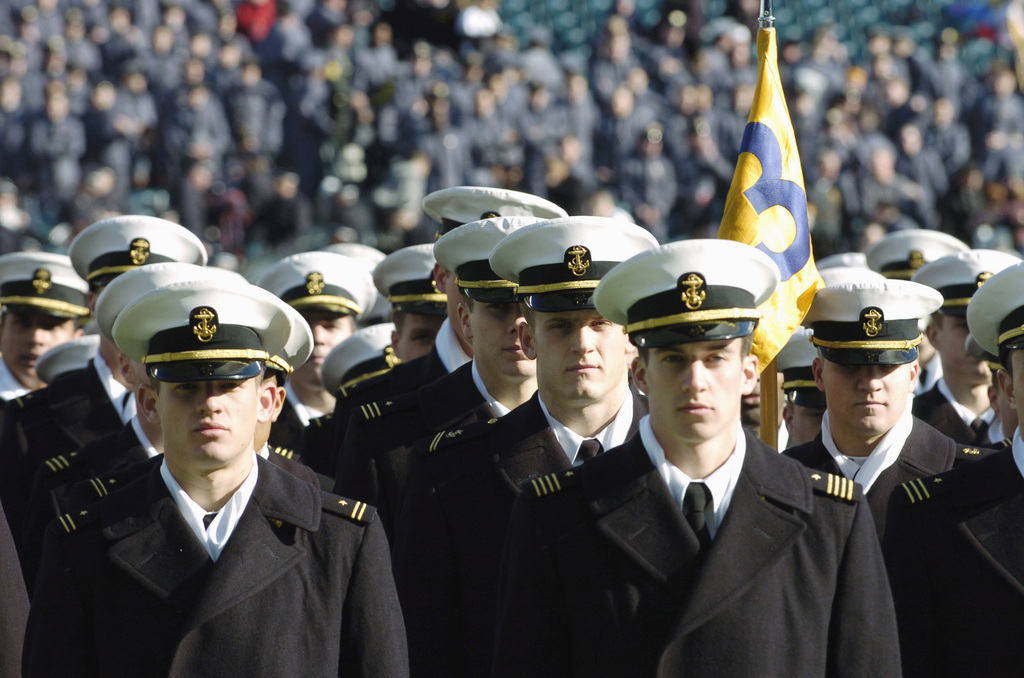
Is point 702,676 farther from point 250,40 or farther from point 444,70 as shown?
point 250,40

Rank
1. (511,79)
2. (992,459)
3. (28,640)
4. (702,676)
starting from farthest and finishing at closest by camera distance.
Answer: (511,79), (992,459), (28,640), (702,676)

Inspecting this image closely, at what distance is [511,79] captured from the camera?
19.8 m

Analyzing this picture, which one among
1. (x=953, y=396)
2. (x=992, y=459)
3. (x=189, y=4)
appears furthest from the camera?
(x=189, y=4)

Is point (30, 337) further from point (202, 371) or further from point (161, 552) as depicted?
point (161, 552)

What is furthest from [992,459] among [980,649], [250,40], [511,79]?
[250,40]

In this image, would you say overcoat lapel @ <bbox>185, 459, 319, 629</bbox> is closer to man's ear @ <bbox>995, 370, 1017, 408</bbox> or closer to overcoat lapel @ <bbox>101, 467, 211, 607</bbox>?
overcoat lapel @ <bbox>101, 467, 211, 607</bbox>

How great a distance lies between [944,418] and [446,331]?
220 cm

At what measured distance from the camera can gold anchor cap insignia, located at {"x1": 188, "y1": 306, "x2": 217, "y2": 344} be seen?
160 inches

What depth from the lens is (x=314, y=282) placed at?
7.66 meters

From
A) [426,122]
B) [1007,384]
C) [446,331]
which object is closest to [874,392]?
[1007,384]

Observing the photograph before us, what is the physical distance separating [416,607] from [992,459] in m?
1.50

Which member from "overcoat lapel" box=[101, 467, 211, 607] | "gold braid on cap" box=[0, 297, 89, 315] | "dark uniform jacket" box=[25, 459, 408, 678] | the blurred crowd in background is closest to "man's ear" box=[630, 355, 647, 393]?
"dark uniform jacket" box=[25, 459, 408, 678]

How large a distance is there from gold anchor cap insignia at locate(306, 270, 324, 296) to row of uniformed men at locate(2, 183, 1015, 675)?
1567 mm

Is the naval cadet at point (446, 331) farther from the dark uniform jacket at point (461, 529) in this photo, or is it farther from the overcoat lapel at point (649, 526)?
the overcoat lapel at point (649, 526)
